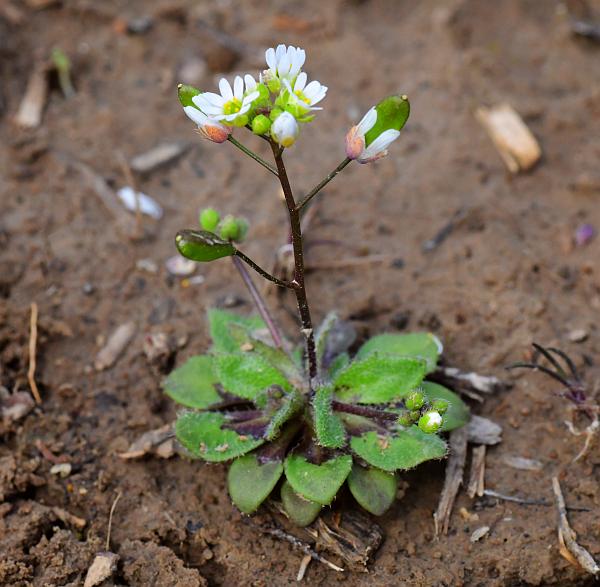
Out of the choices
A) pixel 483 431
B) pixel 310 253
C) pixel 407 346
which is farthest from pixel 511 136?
pixel 483 431

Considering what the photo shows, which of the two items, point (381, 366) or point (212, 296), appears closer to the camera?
point (381, 366)

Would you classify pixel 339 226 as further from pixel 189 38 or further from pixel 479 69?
pixel 189 38

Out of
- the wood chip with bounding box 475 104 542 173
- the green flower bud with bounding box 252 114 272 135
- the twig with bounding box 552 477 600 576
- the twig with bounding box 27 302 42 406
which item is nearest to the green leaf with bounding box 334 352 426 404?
the twig with bounding box 552 477 600 576

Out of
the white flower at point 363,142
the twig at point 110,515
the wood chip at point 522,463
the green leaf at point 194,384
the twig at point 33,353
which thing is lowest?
the twig at point 110,515

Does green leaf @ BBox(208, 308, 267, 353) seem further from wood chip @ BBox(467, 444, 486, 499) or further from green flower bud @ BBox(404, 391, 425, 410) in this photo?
wood chip @ BBox(467, 444, 486, 499)

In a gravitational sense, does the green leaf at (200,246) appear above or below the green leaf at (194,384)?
above

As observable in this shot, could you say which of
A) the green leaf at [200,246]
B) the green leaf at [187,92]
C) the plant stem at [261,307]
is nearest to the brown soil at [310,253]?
the plant stem at [261,307]

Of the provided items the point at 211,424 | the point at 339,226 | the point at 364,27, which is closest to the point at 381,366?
the point at 211,424

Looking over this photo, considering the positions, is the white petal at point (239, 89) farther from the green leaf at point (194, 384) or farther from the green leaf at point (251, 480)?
the green leaf at point (251, 480)
